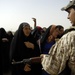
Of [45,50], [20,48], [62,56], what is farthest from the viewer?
[45,50]

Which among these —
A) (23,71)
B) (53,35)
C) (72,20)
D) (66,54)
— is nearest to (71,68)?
(66,54)

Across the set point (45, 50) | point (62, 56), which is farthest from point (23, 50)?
point (62, 56)

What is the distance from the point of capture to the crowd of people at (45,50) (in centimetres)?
197

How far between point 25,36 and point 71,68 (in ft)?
7.57

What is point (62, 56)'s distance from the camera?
1981mm

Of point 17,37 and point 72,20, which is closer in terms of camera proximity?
point 72,20

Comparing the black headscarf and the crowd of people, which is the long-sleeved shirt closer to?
the crowd of people

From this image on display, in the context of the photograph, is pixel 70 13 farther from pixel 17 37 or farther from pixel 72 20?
pixel 17 37

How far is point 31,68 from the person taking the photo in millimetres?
4203

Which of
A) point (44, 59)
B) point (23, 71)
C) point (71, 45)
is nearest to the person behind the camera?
point (71, 45)

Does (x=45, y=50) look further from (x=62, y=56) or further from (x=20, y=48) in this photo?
(x=62, y=56)

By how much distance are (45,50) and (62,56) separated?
2.26 m

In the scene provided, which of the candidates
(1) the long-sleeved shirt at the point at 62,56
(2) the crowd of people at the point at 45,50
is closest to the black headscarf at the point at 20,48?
(2) the crowd of people at the point at 45,50

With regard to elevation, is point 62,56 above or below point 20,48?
above
